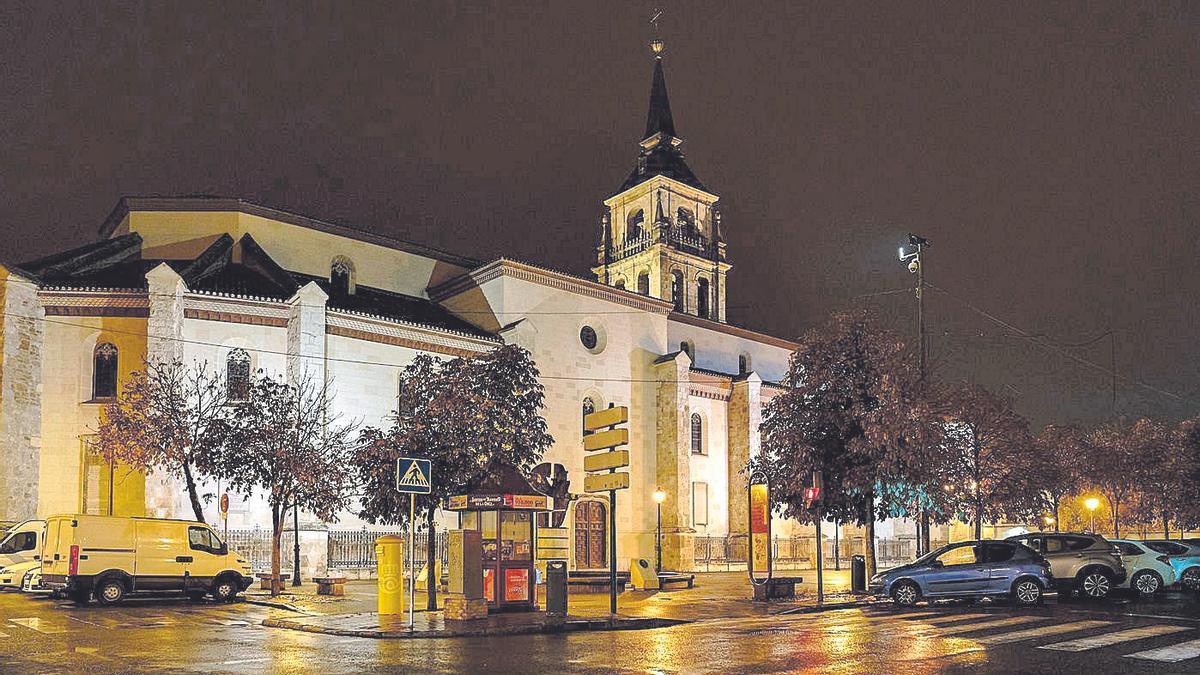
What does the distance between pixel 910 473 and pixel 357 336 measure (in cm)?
2005

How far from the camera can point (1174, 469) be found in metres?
53.0

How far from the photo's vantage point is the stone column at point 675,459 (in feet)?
148

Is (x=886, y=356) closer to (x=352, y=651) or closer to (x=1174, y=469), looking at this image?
(x=352, y=651)

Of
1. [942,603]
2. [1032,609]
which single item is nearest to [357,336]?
[942,603]

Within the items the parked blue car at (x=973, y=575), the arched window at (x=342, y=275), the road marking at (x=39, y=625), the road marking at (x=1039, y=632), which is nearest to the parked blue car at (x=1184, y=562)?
the parked blue car at (x=973, y=575)

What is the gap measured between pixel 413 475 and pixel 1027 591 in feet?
42.8

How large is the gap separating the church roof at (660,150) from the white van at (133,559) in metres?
49.0

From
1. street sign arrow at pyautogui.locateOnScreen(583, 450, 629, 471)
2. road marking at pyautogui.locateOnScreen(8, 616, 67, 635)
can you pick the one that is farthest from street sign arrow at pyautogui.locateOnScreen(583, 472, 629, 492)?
road marking at pyautogui.locateOnScreen(8, 616, 67, 635)

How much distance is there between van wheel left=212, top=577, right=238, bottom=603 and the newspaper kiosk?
811 cm

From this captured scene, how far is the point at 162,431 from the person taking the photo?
2944 cm

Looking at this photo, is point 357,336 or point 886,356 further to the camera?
point 357,336

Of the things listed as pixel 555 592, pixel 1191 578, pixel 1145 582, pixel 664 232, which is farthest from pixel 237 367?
pixel 664 232

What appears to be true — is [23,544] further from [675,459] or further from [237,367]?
[675,459]

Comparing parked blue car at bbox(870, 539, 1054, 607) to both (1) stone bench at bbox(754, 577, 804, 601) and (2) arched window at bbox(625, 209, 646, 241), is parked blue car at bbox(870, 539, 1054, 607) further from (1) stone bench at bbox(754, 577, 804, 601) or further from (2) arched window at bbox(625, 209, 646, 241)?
(2) arched window at bbox(625, 209, 646, 241)
